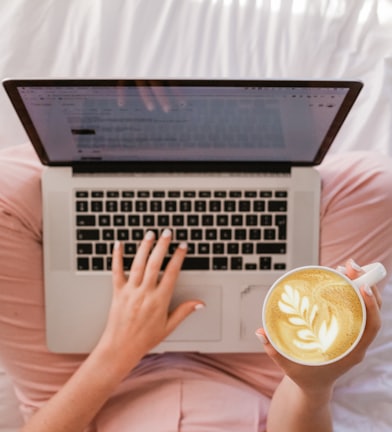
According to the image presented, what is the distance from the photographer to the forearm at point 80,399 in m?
0.89

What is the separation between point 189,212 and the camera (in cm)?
95

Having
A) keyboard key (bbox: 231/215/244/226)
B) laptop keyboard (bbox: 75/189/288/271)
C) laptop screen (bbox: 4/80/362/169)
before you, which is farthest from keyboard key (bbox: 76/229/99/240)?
keyboard key (bbox: 231/215/244/226)

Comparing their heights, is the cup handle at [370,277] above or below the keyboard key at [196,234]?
below

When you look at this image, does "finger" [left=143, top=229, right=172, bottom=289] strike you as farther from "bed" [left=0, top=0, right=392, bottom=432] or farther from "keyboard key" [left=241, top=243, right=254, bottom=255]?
"bed" [left=0, top=0, right=392, bottom=432]

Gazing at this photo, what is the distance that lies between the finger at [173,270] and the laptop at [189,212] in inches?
0.8

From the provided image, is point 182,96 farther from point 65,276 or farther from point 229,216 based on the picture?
point 65,276

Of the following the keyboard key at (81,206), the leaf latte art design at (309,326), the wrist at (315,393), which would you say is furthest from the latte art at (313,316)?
the keyboard key at (81,206)

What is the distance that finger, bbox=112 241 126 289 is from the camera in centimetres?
94

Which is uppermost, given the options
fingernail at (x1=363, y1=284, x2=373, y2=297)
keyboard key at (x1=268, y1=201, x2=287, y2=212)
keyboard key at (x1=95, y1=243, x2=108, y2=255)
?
keyboard key at (x1=268, y1=201, x2=287, y2=212)

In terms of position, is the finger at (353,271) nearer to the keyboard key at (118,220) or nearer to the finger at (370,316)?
the finger at (370,316)

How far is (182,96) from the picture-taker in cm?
83

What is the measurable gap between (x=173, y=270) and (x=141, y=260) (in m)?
0.05

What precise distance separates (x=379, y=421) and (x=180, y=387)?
0.34 meters

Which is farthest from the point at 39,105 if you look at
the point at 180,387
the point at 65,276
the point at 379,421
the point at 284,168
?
the point at 379,421
